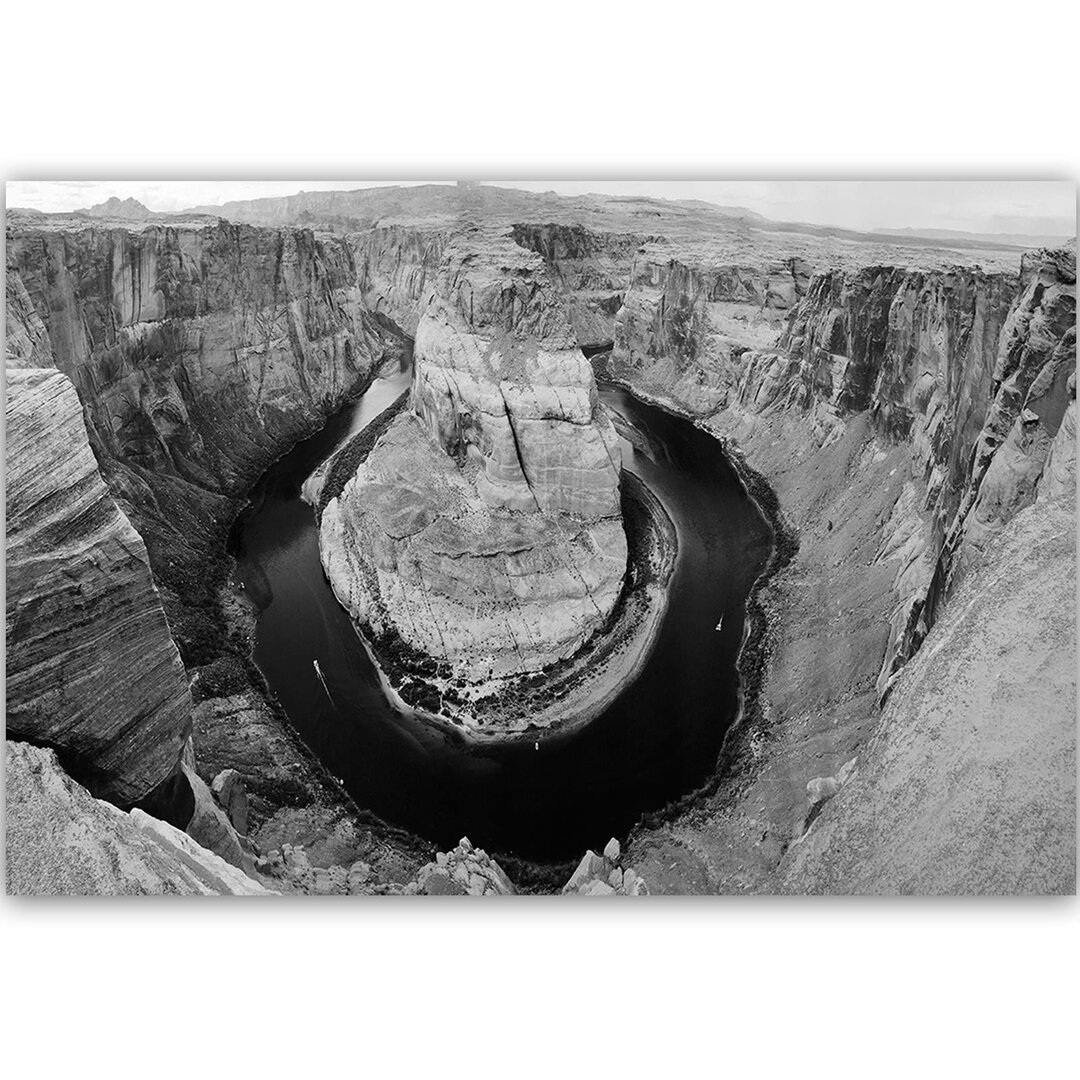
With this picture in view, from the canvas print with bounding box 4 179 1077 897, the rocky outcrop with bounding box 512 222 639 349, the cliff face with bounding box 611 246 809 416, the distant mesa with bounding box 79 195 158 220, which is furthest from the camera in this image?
the cliff face with bounding box 611 246 809 416

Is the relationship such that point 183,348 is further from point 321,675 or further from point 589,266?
point 321,675

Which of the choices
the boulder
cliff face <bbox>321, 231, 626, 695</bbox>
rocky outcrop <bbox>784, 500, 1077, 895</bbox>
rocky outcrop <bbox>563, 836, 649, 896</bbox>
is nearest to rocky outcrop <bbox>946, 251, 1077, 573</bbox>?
rocky outcrop <bbox>784, 500, 1077, 895</bbox>

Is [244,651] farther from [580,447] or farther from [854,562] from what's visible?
[854,562]

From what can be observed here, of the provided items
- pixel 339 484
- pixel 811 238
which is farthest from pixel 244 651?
pixel 811 238

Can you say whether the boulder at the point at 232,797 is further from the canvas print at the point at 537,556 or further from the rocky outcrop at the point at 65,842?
the rocky outcrop at the point at 65,842

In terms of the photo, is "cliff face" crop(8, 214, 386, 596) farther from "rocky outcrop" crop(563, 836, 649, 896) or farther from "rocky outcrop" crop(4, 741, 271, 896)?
"rocky outcrop" crop(563, 836, 649, 896)

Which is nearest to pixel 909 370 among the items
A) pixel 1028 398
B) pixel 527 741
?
pixel 1028 398

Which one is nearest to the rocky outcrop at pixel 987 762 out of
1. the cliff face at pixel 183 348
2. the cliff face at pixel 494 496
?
the cliff face at pixel 494 496
